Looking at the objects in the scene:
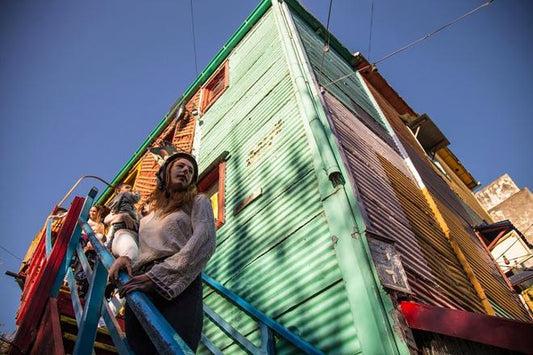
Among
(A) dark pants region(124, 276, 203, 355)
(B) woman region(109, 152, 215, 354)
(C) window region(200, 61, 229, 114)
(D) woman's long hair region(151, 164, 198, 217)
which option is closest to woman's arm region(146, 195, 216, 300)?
(B) woman region(109, 152, 215, 354)

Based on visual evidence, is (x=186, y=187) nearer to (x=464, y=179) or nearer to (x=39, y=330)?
(x=39, y=330)

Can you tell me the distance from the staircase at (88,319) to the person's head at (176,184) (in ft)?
1.66

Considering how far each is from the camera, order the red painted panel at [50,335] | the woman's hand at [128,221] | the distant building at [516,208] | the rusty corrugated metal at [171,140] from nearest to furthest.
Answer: the red painted panel at [50,335] < the woman's hand at [128,221] < the rusty corrugated metal at [171,140] < the distant building at [516,208]

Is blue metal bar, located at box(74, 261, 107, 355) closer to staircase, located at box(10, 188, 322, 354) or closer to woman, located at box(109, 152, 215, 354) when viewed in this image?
staircase, located at box(10, 188, 322, 354)

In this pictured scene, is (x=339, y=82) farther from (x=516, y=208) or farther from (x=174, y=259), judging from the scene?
(x=516, y=208)

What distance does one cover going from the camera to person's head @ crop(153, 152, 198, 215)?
7.25ft

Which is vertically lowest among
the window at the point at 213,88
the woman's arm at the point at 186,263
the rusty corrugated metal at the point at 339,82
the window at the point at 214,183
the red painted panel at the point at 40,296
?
the woman's arm at the point at 186,263

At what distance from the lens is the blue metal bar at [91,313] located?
1.84 metres

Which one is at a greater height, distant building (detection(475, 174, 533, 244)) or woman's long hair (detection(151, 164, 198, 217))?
distant building (detection(475, 174, 533, 244))

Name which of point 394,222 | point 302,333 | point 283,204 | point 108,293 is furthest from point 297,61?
point 108,293

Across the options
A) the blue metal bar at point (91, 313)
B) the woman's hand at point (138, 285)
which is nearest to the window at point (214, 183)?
the blue metal bar at point (91, 313)

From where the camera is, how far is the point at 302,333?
3229 millimetres

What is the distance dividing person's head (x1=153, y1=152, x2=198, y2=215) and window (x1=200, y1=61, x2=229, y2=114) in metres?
7.49

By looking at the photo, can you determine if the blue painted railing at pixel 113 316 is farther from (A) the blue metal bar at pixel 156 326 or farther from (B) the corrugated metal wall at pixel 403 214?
(B) the corrugated metal wall at pixel 403 214
